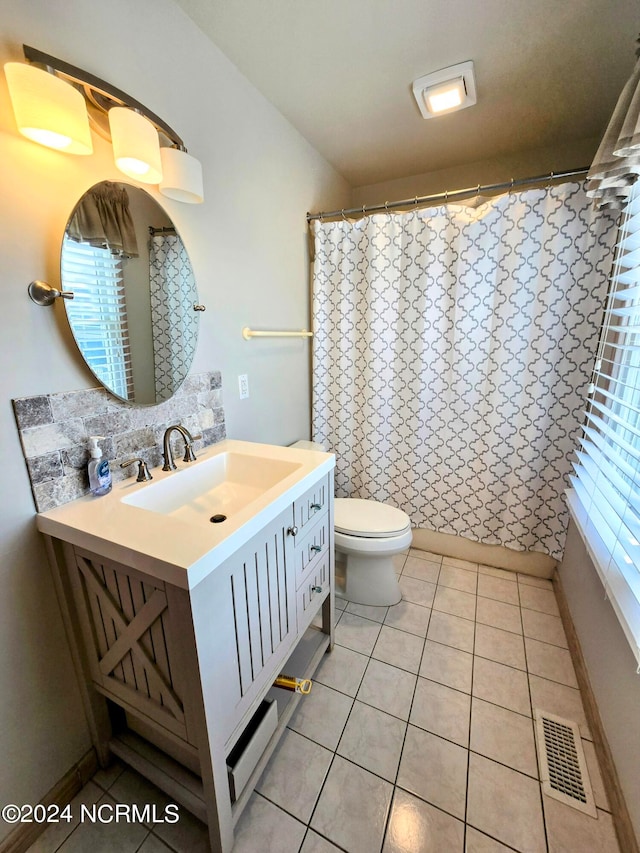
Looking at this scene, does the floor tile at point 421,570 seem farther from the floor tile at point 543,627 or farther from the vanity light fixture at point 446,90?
the vanity light fixture at point 446,90

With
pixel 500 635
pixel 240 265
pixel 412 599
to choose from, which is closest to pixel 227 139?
pixel 240 265

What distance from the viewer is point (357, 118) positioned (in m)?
1.69

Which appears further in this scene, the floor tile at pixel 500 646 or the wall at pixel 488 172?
the wall at pixel 488 172

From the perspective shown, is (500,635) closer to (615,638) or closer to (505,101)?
(615,638)

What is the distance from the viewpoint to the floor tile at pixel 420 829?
36.4 inches

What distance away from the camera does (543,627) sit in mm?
1637

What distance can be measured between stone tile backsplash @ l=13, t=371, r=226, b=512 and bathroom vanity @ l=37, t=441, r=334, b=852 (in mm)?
63

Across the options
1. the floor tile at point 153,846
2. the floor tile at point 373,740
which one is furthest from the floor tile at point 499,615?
the floor tile at point 153,846

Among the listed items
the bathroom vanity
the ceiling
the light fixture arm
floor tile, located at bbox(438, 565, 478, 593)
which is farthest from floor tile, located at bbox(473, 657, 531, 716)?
the ceiling

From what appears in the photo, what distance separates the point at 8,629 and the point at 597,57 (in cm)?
266

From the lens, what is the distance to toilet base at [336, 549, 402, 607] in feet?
5.75

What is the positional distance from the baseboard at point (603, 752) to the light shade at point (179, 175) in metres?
2.17

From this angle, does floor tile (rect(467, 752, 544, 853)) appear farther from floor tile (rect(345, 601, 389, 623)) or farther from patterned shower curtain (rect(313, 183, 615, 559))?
patterned shower curtain (rect(313, 183, 615, 559))

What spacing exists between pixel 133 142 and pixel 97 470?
2.87 ft
